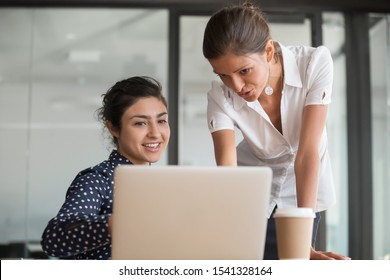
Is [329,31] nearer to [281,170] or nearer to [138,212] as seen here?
[281,170]

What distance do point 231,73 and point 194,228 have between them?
0.68 metres

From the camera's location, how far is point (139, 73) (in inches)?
168

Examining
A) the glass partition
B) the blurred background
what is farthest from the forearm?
the glass partition

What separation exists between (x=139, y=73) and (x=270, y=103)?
243 cm

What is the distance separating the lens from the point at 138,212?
986 millimetres

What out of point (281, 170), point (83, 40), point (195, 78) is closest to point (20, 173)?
point (83, 40)

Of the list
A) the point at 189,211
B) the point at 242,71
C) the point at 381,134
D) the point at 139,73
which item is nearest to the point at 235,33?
the point at 242,71

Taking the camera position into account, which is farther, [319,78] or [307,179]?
[319,78]

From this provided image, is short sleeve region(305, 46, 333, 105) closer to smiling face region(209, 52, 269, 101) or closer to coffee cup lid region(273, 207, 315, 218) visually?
smiling face region(209, 52, 269, 101)

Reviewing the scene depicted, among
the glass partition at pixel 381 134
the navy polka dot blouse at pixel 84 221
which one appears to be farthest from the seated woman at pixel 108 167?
the glass partition at pixel 381 134

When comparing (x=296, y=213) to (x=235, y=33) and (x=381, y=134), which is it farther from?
(x=381, y=134)

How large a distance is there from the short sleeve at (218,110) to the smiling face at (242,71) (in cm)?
16

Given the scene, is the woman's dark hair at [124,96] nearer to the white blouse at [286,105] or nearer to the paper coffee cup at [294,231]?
the white blouse at [286,105]

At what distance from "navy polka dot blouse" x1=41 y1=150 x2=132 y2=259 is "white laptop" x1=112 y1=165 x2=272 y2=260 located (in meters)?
0.24
